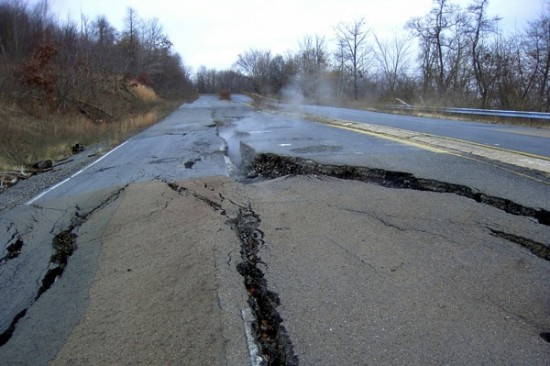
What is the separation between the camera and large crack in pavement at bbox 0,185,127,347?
11.1 ft

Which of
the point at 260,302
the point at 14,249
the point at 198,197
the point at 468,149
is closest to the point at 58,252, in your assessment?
the point at 14,249

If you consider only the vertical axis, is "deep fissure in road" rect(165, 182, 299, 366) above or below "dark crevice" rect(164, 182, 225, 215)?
below

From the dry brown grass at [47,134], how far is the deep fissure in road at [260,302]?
31.1ft

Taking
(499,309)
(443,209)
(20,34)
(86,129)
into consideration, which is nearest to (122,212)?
(443,209)

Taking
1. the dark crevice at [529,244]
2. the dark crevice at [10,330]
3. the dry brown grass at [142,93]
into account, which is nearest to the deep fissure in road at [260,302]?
the dark crevice at [10,330]

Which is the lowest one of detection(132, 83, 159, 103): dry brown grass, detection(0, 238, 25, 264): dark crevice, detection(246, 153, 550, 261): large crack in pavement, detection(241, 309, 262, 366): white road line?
detection(0, 238, 25, 264): dark crevice

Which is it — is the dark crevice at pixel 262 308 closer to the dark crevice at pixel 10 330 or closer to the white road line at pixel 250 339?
the white road line at pixel 250 339

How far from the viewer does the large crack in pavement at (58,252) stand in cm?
340

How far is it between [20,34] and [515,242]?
3083 cm

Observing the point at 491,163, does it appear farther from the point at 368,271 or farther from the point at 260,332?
the point at 260,332

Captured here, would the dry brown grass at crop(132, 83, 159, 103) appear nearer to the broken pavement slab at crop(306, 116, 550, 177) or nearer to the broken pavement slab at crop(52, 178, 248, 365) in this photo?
the broken pavement slab at crop(306, 116, 550, 177)

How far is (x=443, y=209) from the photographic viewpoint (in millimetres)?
5090

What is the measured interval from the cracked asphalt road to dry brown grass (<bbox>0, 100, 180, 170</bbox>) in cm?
708

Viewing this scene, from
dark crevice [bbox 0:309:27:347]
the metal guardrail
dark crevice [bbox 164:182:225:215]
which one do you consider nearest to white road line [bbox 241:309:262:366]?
dark crevice [bbox 0:309:27:347]
